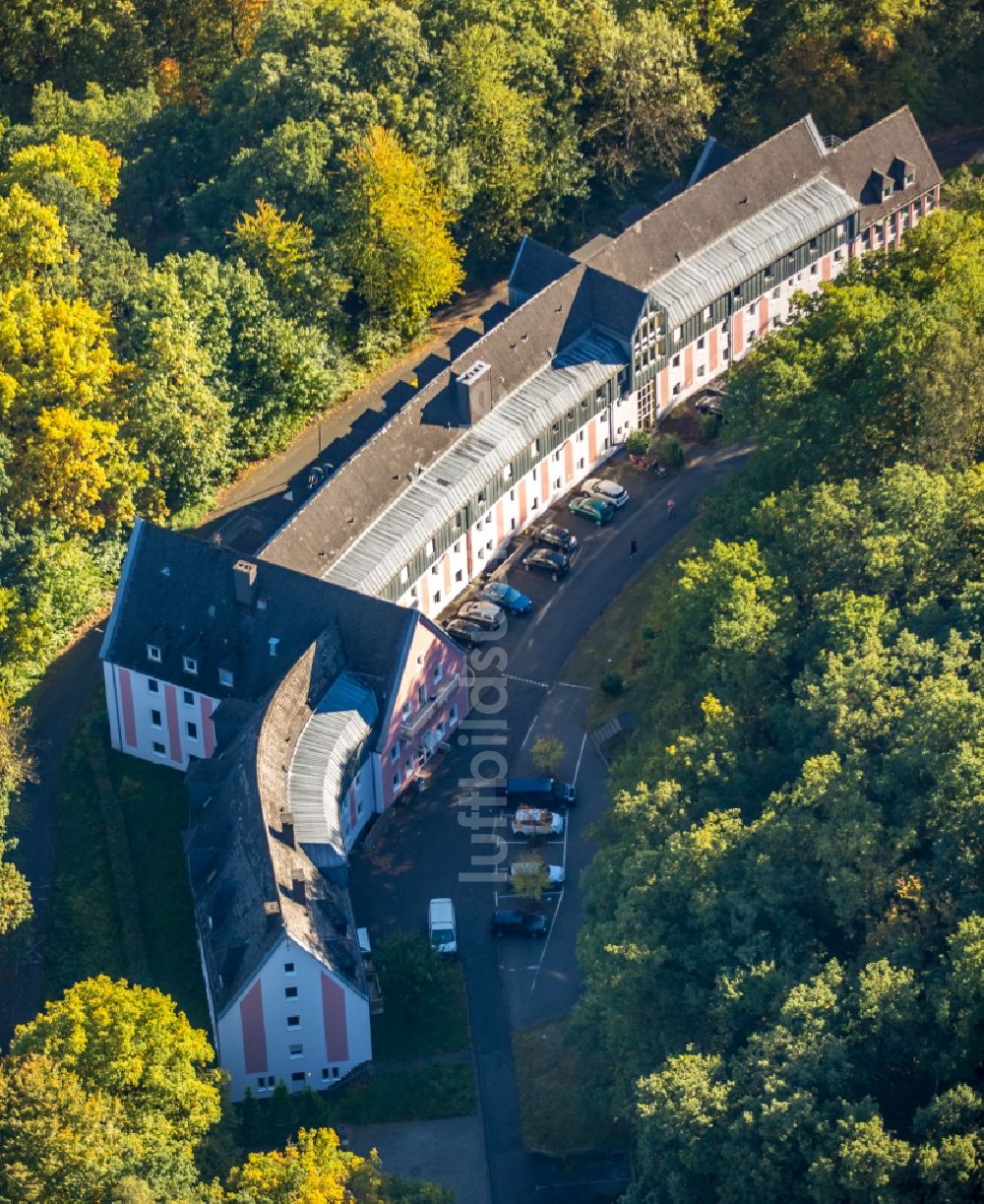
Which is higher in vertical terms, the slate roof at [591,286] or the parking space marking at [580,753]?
the slate roof at [591,286]

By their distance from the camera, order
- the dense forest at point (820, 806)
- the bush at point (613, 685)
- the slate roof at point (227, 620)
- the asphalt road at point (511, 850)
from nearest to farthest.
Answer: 1. the dense forest at point (820, 806)
2. the asphalt road at point (511, 850)
3. the slate roof at point (227, 620)
4. the bush at point (613, 685)

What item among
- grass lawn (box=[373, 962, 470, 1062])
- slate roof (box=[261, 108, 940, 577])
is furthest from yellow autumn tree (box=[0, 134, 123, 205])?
grass lawn (box=[373, 962, 470, 1062])

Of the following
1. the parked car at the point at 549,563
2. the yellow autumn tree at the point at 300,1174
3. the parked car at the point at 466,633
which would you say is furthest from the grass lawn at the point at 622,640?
the yellow autumn tree at the point at 300,1174

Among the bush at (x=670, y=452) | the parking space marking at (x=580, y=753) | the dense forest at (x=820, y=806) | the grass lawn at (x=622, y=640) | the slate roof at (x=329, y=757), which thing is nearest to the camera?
the dense forest at (x=820, y=806)

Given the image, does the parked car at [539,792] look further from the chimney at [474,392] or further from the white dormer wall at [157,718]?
the chimney at [474,392]

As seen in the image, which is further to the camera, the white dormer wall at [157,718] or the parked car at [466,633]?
the parked car at [466,633]

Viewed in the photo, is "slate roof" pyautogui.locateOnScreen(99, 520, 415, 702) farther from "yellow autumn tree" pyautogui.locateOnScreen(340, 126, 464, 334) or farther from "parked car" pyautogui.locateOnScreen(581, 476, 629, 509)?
"yellow autumn tree" pyautogui.locateOnScreen(340, 126, 464, 334)

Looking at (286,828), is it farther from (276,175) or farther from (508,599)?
(276,175)
